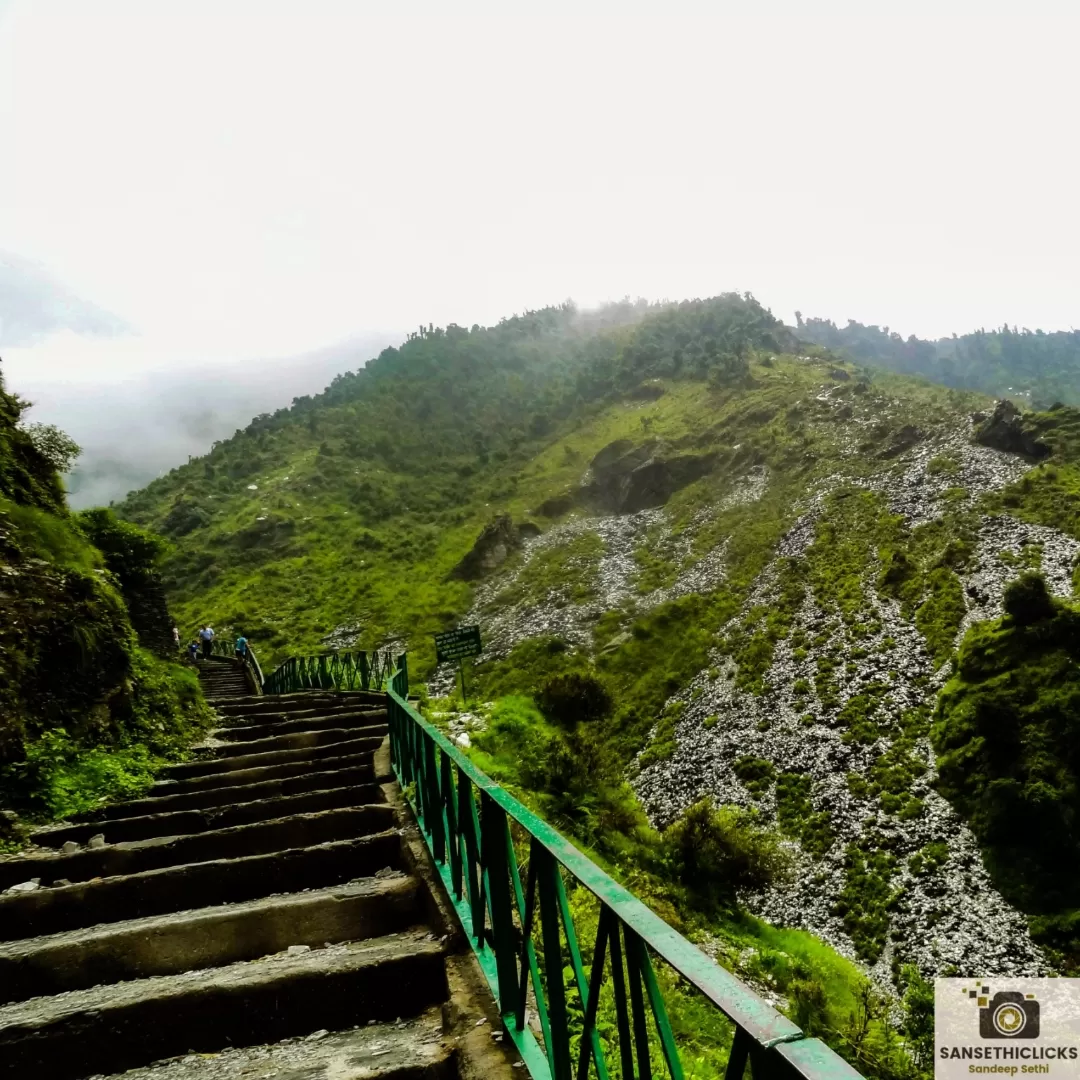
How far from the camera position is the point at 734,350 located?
10044 centimetres

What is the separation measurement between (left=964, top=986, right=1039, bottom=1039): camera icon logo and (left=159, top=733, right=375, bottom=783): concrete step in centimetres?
1318

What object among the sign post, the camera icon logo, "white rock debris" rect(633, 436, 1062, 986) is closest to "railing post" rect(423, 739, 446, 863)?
the camera icon logo

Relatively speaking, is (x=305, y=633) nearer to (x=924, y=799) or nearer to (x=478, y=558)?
(x=478, y=558)

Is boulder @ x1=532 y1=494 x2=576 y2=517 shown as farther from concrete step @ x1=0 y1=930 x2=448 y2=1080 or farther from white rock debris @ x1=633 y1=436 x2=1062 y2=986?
concrete step @ x1=0 y1=930 x2=448 y2=1080

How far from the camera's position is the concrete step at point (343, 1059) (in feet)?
9.68

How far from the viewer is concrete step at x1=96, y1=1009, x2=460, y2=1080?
295 centimetres

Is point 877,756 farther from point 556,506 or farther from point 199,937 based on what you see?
point 556,506

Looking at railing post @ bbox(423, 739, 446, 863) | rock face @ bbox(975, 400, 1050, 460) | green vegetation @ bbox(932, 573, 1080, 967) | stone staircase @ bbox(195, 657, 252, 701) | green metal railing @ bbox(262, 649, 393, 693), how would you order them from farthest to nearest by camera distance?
1. rock face @ bbox(975, 400, 1050, 460)
2. stone staircase @ bbox(195, 657, 252, 701)
3. green vegetation @ bbox(932, 573, 1080, 967)
4. green metal railing @ bbox(262, 649, 393, 693)
5. railing post @ bbox(423, 739, 446, 863)

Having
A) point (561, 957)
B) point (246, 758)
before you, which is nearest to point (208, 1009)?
point (561, 957)

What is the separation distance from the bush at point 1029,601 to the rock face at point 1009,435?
21918 millimetres

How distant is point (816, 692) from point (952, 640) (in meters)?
6.17

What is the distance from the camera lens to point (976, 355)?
181 m

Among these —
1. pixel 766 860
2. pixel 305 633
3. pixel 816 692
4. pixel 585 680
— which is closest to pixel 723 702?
pixel 816 692

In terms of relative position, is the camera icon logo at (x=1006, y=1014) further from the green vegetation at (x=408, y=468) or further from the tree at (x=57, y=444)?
the green vegetation at (x=408, y=468)
